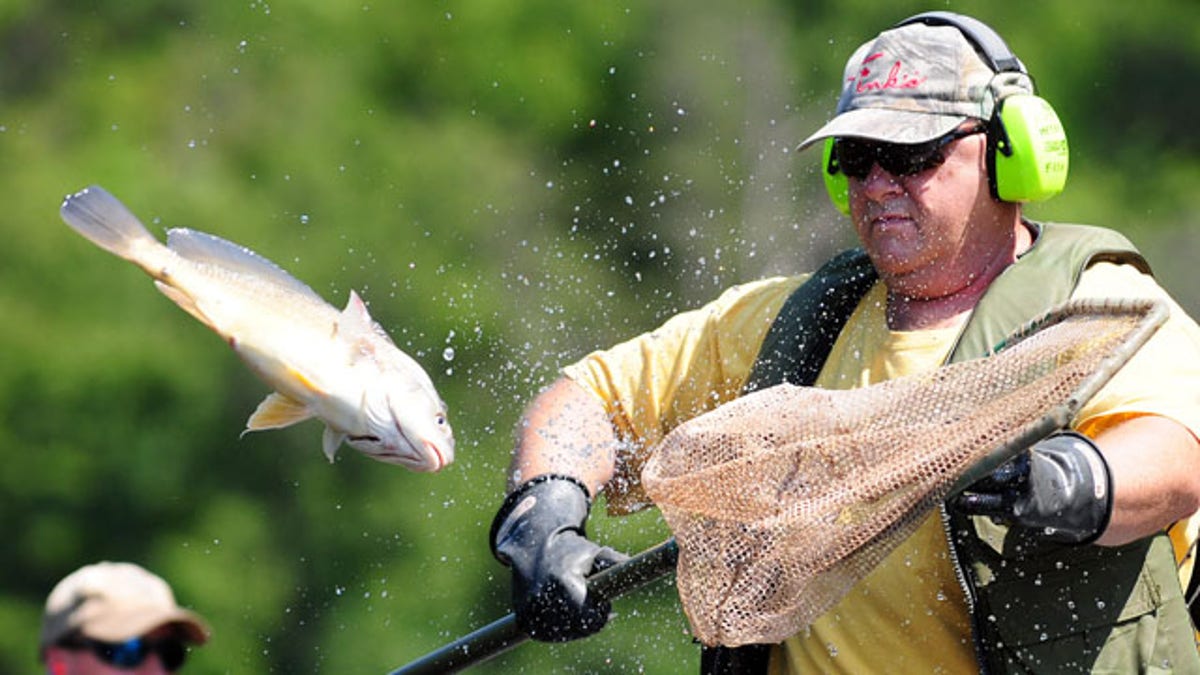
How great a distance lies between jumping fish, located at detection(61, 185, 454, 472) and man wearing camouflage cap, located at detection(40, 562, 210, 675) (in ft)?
1.20

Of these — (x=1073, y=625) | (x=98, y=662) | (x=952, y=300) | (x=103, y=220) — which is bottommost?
(x=1073, y=625)

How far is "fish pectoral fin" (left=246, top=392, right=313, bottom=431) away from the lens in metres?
3.98

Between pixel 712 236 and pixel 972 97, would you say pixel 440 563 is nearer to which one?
pixel 712 236

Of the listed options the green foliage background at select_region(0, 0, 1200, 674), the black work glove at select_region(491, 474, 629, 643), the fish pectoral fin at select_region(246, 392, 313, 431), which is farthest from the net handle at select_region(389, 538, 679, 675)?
the green foliage background at select_region(0, 0, 1200, 674)

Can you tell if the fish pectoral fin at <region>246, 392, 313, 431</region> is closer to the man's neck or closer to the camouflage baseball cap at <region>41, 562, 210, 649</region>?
the camouflage baseball cap at <region>41, 562, 210, 649</region>

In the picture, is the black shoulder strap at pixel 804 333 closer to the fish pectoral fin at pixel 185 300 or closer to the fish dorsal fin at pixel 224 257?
the fish dorsal fin at pixel 224 257

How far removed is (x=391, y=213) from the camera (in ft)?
40.3

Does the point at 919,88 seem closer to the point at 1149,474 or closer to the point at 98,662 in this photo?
the point at 1149,474

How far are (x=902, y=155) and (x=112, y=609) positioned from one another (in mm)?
1728

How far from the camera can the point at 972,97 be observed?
4348 mm

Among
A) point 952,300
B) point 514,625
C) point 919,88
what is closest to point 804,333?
point 952,300

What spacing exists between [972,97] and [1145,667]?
1173mm

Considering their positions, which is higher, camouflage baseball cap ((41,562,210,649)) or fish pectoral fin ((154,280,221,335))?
fish pectoral fin ((154,280,221,335))

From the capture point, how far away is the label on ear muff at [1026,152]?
4.25 metres
